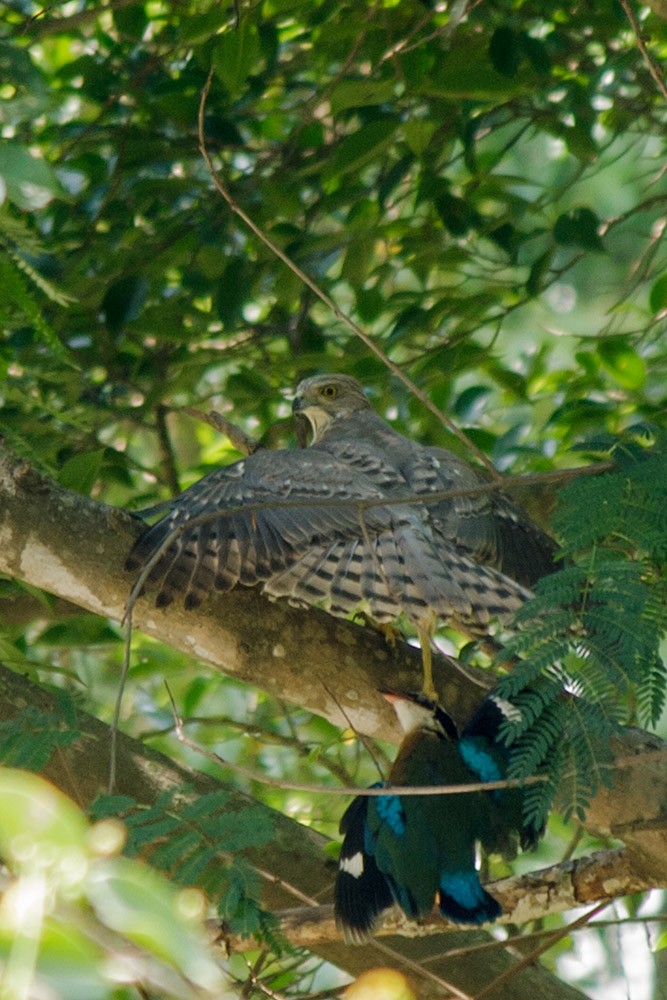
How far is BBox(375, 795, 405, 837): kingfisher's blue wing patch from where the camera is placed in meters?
3.01

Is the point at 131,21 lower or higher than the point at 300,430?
higher

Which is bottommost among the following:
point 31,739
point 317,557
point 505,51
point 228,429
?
point 31,739

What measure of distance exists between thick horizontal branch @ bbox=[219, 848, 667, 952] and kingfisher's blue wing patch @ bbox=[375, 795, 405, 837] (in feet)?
1.05

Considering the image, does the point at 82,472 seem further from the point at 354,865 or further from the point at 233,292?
the point at 354,865

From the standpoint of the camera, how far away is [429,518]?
4.20 m

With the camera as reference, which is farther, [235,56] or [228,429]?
[228,429]

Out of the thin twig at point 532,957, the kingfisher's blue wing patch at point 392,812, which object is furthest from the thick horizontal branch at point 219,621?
the thin twig at point 532,957

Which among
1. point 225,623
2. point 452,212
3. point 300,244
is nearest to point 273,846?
point 225,623

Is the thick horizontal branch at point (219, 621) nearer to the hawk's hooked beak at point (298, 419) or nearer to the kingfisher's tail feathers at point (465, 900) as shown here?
the kingfisher's tail feathers at point (465, 900)

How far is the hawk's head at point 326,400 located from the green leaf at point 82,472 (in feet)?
4.94

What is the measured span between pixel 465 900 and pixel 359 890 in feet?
0.82

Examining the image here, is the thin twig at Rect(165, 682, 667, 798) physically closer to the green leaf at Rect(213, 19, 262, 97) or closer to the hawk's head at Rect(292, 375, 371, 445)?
the green leaf at Rect(213, 19, 262, 97)

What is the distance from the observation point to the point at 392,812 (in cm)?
304

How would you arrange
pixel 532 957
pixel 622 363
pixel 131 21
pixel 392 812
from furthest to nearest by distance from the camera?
1. pixel 131 21
2. pixel 622 363
3. pixel 532 957
4. pixel 392 812
